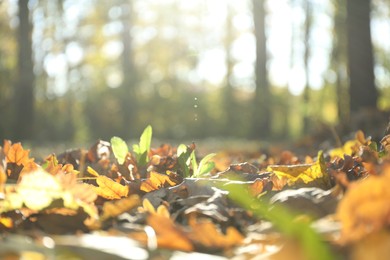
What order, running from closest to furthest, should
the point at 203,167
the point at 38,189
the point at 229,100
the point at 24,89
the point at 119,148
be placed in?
the point at 38,189 → the point at 203,167 → the point at 119,148 → the point at 24,89 → the point at 229,100

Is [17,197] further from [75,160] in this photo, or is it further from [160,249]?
[75,160]

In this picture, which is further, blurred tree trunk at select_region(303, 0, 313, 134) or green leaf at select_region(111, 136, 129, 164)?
blurred tree trunk at select_region(303, 0, 313, 134)

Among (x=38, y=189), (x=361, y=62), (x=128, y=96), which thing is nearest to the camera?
(x=38, y=189)

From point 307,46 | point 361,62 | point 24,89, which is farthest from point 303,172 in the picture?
point 307,46

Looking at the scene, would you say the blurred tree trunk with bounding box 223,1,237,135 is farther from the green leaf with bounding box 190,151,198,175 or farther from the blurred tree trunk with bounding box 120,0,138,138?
the green leaf with bounding box 190,151,198,175

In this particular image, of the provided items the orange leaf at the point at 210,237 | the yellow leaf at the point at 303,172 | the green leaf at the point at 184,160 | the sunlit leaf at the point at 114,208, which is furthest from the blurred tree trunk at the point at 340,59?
the orange leaf at the point at 210,237

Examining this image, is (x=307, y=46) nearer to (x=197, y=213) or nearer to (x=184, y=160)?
(x=184, y=160)

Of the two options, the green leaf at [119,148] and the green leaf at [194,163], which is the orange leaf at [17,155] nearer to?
the green leaf at [119,148]

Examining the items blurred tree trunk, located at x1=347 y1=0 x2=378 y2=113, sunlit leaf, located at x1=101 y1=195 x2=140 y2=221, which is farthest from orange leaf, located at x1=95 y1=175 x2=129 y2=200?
blurred tree trunk, located at x1=347 y1=0 x2=378 y2=113
